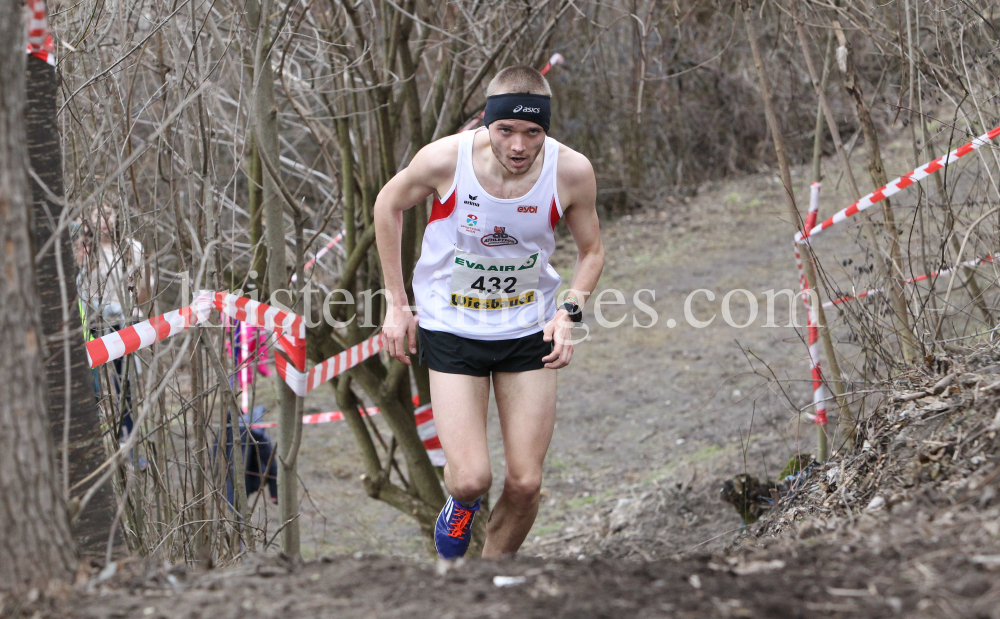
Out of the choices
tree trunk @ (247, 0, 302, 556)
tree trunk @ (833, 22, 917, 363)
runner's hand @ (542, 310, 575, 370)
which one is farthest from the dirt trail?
runner's hand @ (542, 310, 575, 370)

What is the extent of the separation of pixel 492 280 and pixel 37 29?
1.87 m

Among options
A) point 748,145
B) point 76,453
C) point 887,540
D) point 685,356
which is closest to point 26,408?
point 76,453

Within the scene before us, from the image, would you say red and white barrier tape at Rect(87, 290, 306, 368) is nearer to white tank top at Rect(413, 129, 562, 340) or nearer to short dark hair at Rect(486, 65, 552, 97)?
white tank top at Rect(413, 129, 562, 340)

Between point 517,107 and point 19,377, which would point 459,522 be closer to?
point 517,107

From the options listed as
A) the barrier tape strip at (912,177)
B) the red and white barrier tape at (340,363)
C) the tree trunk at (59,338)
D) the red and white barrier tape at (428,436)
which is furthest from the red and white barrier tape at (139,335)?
the barrier tape strip at (912,177)

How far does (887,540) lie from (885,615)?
1.27 ft

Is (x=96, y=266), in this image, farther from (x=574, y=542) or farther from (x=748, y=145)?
(x=748, y=145)

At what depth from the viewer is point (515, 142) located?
333cm

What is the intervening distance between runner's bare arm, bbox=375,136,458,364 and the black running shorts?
0.11 meters

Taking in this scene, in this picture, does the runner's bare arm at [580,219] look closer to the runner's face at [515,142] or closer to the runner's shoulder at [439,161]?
the runner's face at [515,142]

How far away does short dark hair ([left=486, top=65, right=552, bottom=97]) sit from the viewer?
11.1 ft

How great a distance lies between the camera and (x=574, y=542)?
570 centimetres

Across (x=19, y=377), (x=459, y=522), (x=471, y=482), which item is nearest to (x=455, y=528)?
(x=459, y=522)

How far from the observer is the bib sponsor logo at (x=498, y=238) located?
3.46 metres
